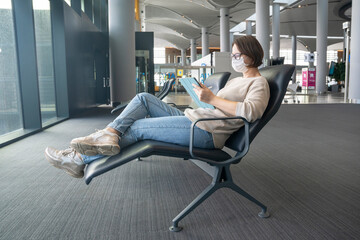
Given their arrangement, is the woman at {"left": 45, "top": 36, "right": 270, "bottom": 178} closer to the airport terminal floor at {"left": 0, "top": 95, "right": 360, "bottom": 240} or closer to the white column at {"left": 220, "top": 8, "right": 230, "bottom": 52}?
the airport terminal floor at {"left": 0, "top": 95, "right": 360, "bottom": 240}

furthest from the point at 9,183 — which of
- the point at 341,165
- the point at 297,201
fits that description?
the point at 341,165

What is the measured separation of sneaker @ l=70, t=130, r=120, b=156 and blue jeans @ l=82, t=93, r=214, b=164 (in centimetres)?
10

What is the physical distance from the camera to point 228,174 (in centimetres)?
174

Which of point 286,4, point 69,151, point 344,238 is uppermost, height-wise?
point 286,4

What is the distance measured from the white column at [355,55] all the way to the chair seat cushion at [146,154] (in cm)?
958

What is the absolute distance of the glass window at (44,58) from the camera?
5.40 metres

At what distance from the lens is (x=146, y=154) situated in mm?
1602

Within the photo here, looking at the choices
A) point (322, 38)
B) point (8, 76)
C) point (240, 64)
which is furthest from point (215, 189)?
point (322, 38)

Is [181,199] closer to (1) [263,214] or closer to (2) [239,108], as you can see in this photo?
(1) [263,214]

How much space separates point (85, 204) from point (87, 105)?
663cm

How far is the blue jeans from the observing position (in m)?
1.74

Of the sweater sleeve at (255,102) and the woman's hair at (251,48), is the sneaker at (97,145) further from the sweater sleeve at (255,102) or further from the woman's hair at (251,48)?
the woman's hair at (251,48)

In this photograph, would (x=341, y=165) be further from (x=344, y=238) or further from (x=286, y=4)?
(x=286, y=4)

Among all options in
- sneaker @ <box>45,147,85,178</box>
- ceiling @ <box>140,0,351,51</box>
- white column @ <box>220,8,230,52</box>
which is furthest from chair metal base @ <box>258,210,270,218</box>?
white column @ <box>220,8,230,52</box>
